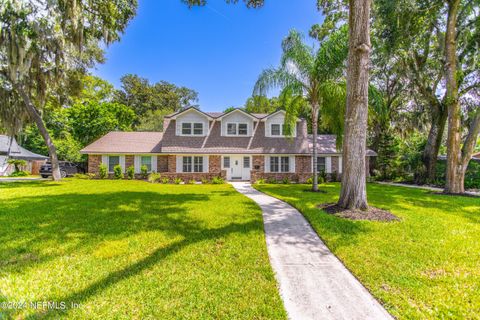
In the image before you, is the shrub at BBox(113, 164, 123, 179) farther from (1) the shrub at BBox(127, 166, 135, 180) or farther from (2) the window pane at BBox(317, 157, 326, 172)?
(2) the window pane at BBox(317, 157, 326, 172)

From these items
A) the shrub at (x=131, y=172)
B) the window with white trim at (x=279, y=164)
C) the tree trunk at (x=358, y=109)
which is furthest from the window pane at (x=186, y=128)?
the tree trunk at (x=358, y=109)

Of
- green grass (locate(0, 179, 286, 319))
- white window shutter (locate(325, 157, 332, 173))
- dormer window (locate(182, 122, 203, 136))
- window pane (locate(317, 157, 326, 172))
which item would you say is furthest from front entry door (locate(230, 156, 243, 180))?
green grass (locate(0, 179, 286, 319))

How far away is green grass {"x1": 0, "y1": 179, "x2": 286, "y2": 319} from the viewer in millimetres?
2514

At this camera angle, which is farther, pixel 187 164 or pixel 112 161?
pixel 112 161

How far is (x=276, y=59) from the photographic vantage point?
36.9 ft

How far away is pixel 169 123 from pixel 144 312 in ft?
57.6

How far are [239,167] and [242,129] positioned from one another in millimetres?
3215

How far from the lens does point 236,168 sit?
59.5ft

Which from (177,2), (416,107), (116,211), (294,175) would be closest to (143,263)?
(116,211)

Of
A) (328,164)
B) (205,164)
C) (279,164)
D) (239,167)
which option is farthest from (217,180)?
(328,164)

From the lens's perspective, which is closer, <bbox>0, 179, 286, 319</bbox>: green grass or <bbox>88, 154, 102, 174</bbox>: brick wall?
<bbox>0, 179, 286, 319</bbox>: green grass

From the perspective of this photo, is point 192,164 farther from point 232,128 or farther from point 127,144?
point 127,144

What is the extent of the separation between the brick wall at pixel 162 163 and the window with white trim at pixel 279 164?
8492 millimetres

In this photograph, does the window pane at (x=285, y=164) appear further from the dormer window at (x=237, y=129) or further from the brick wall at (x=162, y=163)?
the brick wall at (x=162, y=163)
